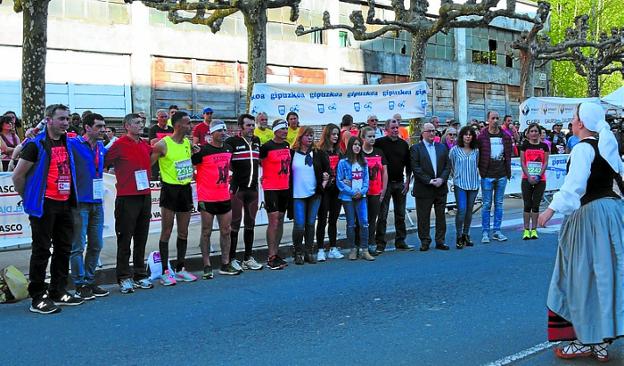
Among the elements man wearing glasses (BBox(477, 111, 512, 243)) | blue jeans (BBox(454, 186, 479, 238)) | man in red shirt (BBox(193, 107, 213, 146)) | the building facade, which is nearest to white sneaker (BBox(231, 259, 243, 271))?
man in red shirt (BBox(193, 107, 213, 146))

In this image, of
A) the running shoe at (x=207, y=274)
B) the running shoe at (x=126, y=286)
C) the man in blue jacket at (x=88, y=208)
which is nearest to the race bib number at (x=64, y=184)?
the man in blue jacket at (x=88, y=208)

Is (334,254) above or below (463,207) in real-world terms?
below

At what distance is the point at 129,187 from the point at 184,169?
2.42ft

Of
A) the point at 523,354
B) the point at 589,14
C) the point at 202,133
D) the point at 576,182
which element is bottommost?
the point at 523,354

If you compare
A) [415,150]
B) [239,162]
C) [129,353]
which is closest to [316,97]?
[415,150]

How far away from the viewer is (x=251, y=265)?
8.98m

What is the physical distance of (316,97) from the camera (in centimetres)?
1280

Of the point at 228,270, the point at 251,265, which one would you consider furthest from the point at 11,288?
the point at 251,265

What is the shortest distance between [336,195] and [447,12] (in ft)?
37.4

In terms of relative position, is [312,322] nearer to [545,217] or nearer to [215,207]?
[545,217]

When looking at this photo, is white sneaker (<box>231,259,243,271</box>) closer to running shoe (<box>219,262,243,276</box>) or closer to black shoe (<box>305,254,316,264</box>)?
running shoe (<box>219,262,243,276</box>)

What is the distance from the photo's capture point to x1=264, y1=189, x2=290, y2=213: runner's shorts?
9.02m

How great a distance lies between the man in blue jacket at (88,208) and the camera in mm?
7238

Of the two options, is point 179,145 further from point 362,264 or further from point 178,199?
point 362,264
